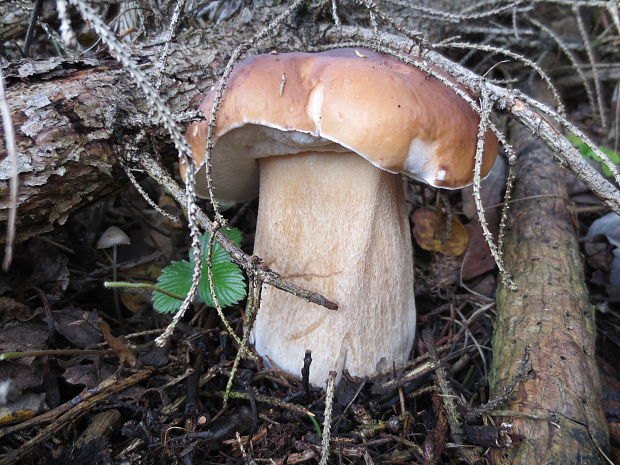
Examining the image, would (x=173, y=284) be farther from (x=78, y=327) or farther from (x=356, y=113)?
(x=356, y=113)

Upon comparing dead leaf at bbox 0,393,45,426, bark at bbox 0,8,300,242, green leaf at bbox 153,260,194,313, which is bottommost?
dead leaf at bbox 0,393,45,426

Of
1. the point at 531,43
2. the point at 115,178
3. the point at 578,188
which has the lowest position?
the point at 115,178

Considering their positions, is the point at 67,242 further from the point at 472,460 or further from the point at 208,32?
the point at 472,460

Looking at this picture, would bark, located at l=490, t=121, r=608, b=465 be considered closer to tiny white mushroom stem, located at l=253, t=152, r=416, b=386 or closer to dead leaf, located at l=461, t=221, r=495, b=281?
dead leaf, located at l=461, t=221, r=495, b=281

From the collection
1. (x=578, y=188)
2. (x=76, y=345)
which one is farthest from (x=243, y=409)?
(x=578, y=188)

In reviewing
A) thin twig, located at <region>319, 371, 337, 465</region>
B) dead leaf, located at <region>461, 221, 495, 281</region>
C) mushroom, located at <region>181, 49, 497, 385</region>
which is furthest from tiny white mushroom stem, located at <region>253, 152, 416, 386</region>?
dead leaf, located at <region>461, 221, 495, 281</region>

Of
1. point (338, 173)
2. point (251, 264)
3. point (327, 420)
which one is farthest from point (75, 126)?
point (327, 420)

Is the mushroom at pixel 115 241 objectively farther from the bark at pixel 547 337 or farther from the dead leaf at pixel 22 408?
the bark at pixel 547 337
